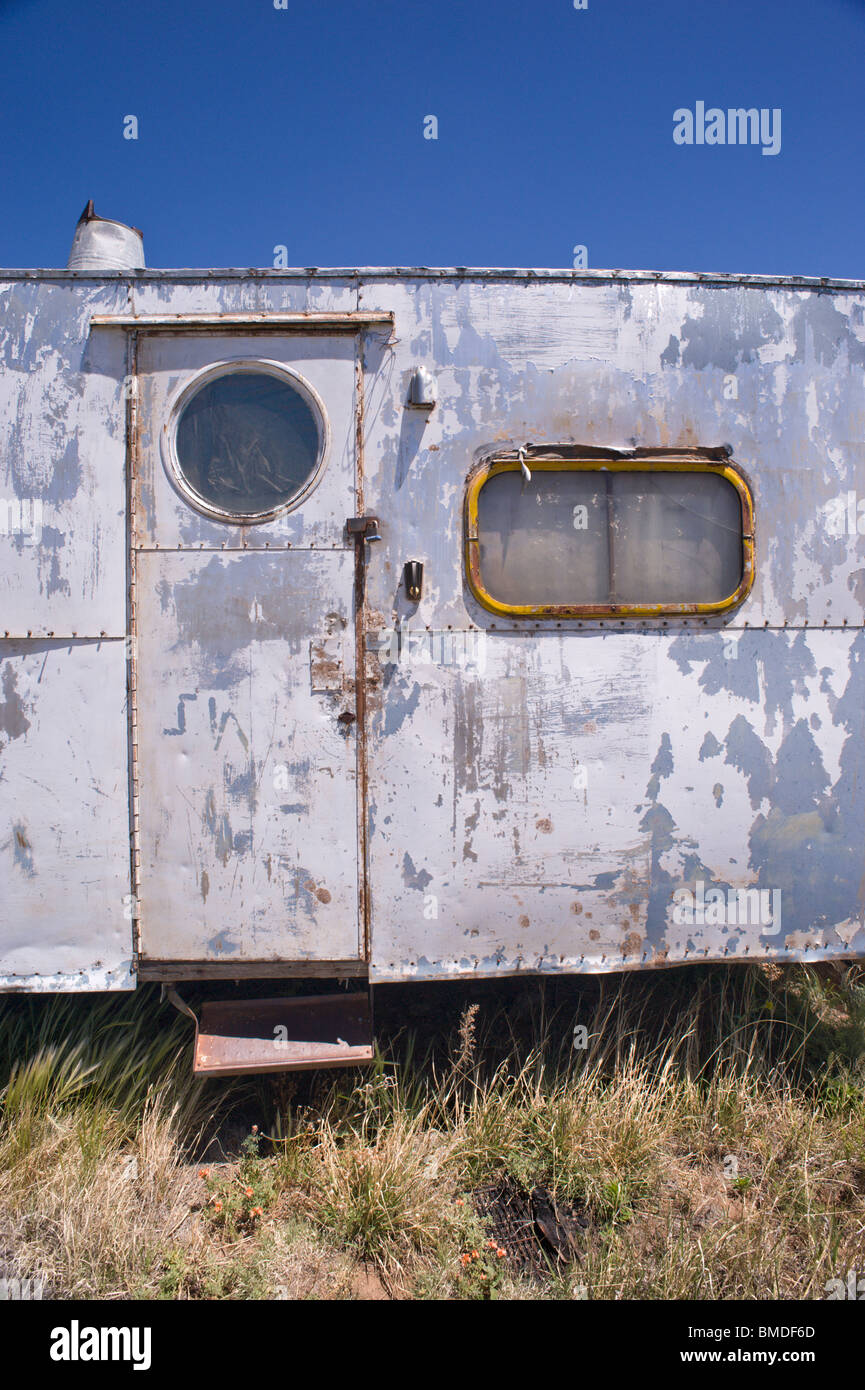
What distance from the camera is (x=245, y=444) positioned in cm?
251

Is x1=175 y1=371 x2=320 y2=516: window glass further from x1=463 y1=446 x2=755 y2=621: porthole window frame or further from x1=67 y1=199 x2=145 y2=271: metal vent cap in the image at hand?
x1=67 y1=199 x2=145 y2=271: metal vent cap

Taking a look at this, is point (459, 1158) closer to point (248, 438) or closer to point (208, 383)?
point (248, 438)

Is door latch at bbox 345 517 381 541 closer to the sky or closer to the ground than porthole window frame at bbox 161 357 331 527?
closer to the ground

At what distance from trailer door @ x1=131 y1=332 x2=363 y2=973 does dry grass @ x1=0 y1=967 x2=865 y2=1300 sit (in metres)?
0.77

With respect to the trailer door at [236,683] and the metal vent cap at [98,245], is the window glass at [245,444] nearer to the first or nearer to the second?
A: the trailer door at [236,683]

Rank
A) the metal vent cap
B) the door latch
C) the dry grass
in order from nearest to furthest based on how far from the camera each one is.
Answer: the dry grass → the door latch → the metal vent cap

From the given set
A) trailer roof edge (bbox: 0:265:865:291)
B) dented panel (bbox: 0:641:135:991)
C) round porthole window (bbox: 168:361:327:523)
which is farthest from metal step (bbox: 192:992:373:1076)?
trailer roof edge (bbox: 0:265:865:291)

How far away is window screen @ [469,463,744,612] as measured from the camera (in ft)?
8.36

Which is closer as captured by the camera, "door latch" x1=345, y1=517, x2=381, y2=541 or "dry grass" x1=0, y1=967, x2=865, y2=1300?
"dry grass" x1=0, y1=967, x2=865, y2=1300

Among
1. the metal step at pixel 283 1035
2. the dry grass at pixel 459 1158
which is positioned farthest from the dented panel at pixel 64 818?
the dry grass at pixel 459 1158

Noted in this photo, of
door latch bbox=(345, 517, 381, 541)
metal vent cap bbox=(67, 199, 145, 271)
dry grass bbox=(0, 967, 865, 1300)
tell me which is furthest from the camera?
metal vent cap bbox=(67, 199, 145, 271)

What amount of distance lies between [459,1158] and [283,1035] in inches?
32.3

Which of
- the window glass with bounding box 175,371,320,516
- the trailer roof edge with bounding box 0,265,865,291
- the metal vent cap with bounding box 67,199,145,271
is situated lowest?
the window glass with bounding box 175,371,320,516

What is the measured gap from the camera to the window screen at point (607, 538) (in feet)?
8.36
